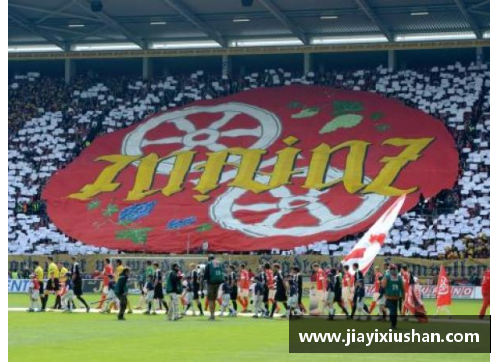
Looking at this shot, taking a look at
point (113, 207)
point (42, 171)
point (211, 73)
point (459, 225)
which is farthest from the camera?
point (211, 73)

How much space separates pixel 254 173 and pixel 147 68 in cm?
1447

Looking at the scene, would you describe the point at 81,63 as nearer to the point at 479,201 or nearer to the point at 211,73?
the point at 211,73

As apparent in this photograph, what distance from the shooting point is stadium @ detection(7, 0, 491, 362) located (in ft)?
174

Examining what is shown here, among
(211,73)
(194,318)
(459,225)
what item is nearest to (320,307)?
(194,318)

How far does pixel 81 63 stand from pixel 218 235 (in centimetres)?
2268

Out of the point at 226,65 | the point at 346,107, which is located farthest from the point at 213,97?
the point at 346,107

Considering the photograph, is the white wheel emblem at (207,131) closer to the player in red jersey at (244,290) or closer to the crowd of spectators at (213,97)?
the crowd of spectators at (213,97)

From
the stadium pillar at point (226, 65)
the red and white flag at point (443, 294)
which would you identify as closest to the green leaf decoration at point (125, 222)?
the stadium pillar at point (226, 65)

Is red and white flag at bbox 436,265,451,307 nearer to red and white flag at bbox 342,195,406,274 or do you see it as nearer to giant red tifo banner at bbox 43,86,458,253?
red and white flag at bbox 342,195,406,274

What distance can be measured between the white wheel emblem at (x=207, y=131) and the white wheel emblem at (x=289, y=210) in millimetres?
4329

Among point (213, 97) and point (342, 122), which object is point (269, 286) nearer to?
point (342, 122)

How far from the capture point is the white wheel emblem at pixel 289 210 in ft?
177

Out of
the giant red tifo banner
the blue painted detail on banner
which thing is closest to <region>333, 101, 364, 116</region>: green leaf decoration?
the giant red tifo banner

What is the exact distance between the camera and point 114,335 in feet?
81.6
